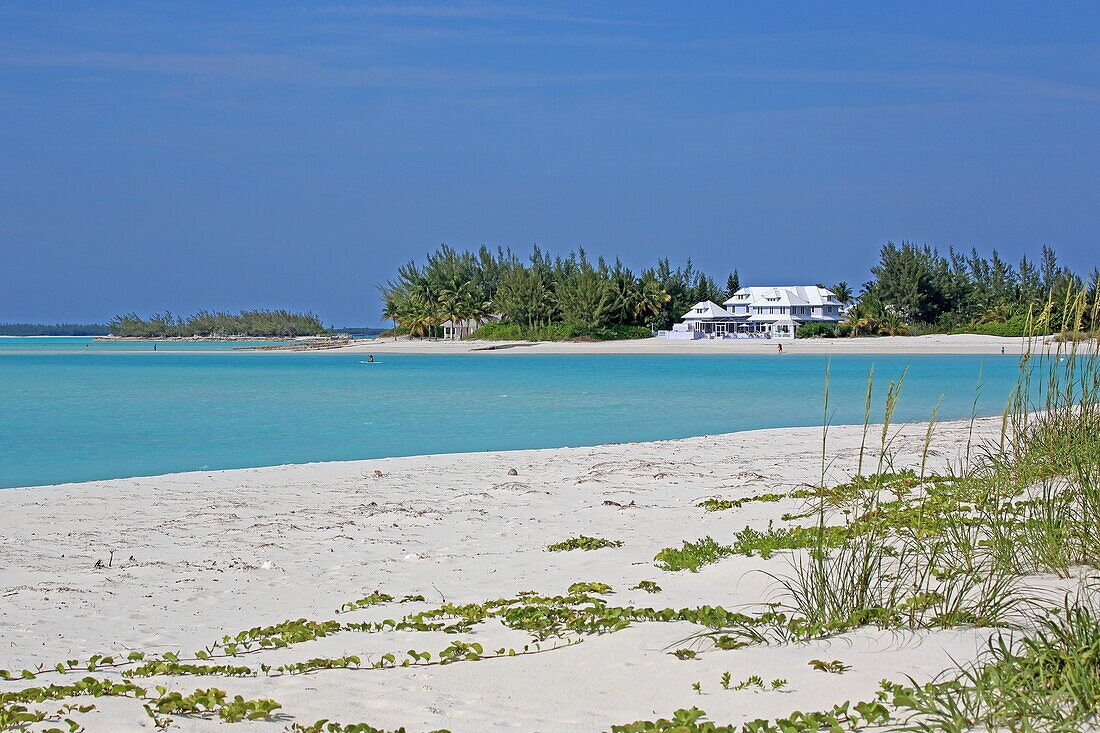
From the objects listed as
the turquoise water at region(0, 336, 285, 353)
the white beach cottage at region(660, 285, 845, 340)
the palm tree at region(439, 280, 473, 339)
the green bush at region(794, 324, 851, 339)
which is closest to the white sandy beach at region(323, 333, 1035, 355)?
the green bush at region(794, 324, 851, 339)

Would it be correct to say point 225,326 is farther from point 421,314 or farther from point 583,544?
point 583,544

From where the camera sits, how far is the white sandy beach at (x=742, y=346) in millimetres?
68188

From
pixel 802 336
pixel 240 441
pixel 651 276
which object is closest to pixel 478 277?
pixel 651 276

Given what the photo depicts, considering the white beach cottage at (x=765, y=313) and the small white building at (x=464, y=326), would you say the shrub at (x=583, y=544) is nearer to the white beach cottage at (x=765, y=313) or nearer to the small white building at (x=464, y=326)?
the white beach cottage at (x=765, y=313)

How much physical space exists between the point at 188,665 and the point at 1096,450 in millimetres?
5156

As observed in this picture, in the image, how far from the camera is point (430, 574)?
22.9ft

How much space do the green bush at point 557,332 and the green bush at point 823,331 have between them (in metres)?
13.7

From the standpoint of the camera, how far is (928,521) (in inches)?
252

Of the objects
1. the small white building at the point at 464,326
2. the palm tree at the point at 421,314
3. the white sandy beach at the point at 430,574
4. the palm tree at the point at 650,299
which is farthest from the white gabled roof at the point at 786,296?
the white sandy beach at the point at 430,574

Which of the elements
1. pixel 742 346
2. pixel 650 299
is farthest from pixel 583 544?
pixel 650 299

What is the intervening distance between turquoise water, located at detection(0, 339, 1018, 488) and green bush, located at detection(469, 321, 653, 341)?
36.5 metres

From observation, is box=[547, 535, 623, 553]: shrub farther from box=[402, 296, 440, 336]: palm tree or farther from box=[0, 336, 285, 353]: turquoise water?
box=[0, 336, 285, 353]: turquoise water

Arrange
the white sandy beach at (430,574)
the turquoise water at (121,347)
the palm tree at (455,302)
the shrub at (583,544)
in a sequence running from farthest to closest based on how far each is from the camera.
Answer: the turquoise water at (121,347) < the palm tree at (455,302) < the shrub at (583,544) < the white sandy beach at (430,574)

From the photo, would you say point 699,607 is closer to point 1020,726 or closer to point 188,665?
point 1020,726
